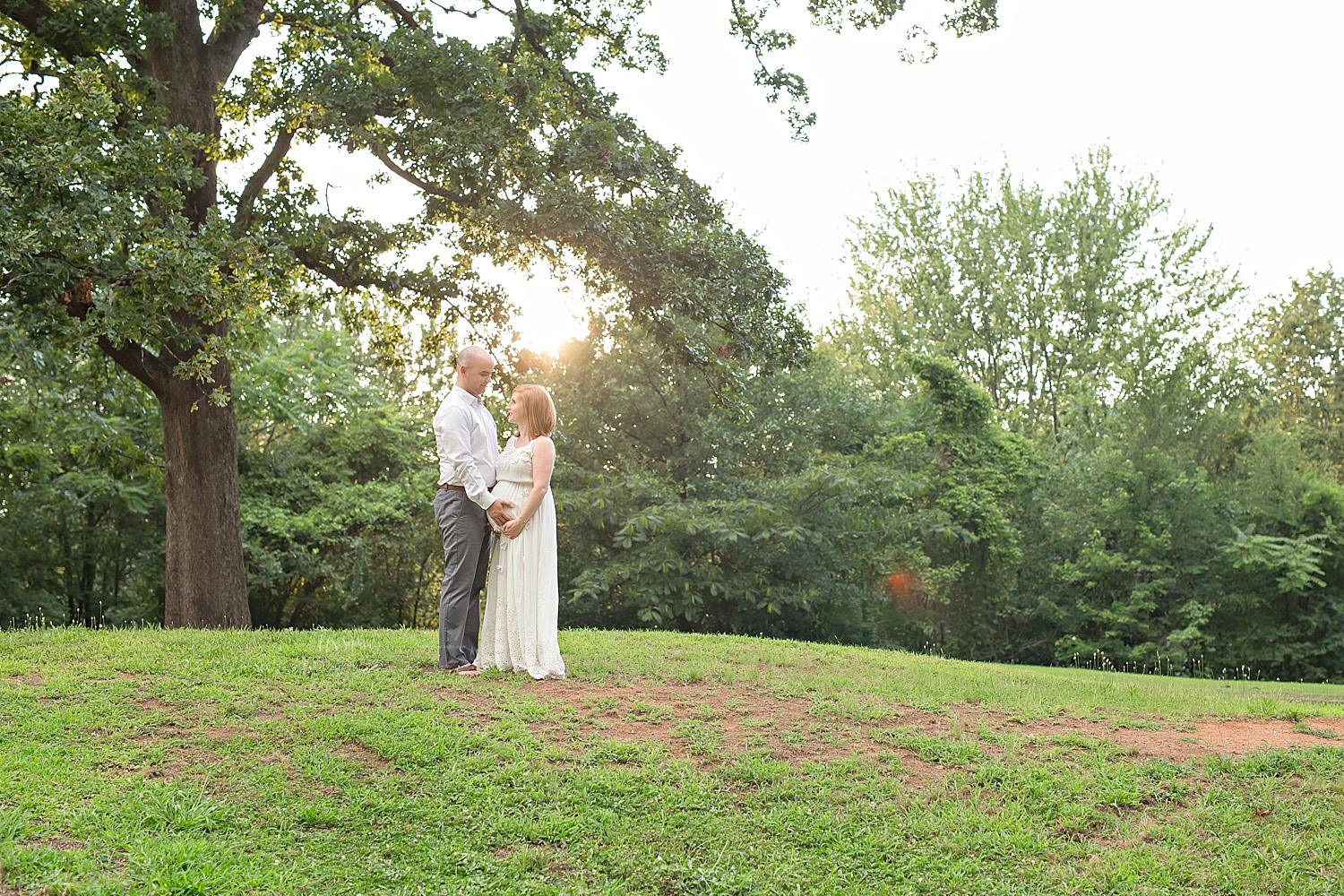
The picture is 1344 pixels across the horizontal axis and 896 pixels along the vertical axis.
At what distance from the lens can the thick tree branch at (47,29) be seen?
10.9 metres

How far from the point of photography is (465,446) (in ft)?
25.2

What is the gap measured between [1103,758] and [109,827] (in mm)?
5432

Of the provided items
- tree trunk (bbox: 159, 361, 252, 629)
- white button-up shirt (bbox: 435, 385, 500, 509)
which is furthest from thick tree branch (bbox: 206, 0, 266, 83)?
white button-up shirt (bbox: 435, 385, 500, 509)

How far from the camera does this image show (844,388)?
20047mm

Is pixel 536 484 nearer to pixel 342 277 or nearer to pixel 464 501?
pixel 464 501

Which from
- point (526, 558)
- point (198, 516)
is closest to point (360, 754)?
point (526, 558)

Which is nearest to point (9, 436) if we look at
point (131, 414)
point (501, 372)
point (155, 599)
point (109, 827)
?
point (131, 414)

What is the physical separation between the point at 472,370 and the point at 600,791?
3.56 meters

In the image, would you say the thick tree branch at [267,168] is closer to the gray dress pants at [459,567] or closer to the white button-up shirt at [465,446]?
the white button-up shirt at [465,446]

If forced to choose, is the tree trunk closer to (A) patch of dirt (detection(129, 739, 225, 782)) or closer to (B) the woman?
(B) the woman

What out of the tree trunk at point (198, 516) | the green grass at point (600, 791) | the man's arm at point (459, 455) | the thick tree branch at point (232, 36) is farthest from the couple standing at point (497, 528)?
the thick tree branch at point (232, 36)

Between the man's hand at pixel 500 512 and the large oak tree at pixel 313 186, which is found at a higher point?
the large oak tree at pixel 313 186

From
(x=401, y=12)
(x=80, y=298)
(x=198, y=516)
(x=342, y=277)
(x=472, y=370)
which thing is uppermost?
(x=401, y=12)

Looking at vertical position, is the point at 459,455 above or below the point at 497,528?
above
